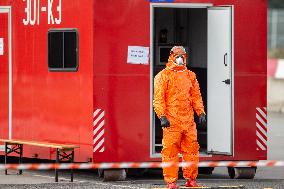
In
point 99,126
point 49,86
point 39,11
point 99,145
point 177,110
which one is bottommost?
point 99,145

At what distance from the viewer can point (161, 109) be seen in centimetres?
1399

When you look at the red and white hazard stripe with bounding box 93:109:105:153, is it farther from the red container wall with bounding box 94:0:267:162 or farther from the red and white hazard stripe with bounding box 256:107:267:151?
the red and white hazard stripe with bounding box 256:107:267:151

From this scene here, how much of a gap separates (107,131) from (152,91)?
0.82 meters

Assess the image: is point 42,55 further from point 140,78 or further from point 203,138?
point 203,138

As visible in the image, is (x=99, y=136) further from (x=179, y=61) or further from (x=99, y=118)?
(x=179, y=61)

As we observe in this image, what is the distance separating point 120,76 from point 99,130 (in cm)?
76

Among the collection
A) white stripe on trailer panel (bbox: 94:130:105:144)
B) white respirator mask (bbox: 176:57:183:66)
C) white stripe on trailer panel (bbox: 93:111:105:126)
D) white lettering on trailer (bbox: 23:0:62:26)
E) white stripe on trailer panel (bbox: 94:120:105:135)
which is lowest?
white stripe on trailer panel (bbox: 94:130:105:144)

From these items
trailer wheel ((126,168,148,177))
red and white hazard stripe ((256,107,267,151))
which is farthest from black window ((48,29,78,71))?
red and white hazard stripe ((256,107,267,151))

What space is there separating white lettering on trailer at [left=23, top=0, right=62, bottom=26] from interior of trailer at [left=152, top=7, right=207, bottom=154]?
1877 mm

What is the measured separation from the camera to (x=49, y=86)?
16406 millimetres

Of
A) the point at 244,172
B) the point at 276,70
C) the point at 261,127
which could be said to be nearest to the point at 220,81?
the point at 261,127

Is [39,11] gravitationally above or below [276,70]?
above

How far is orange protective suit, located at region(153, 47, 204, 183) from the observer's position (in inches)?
557

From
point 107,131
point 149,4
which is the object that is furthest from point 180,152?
point 149,4
